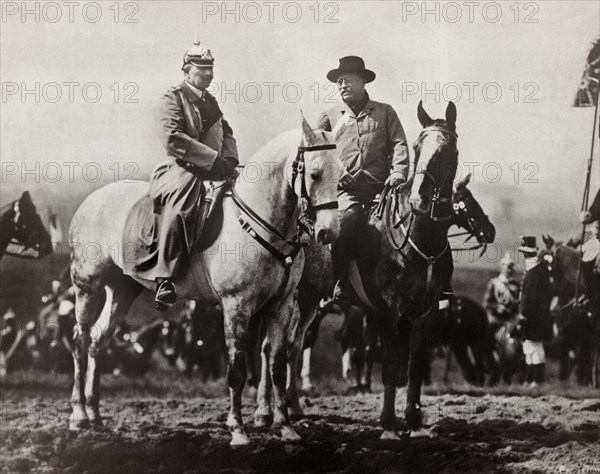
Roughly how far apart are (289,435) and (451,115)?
7.95ft

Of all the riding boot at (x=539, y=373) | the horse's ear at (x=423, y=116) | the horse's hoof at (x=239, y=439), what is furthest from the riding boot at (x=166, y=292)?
the riding boot at (x=539, y=373)

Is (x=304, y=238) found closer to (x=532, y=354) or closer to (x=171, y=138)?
(x=171, y=138)

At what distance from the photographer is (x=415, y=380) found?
5.78 metres

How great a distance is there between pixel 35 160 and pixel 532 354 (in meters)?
3.97

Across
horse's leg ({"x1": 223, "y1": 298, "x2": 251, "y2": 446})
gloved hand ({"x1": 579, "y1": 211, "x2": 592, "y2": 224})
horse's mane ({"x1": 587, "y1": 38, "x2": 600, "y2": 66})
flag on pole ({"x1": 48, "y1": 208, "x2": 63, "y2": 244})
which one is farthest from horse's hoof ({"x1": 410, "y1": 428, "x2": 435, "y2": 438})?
horse's mane ({"x1": 587, "y1": 38, "x2": 600, "y2": 66})

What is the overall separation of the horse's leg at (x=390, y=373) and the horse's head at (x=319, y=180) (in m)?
1.04

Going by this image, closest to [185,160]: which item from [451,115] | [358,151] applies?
[358,151]

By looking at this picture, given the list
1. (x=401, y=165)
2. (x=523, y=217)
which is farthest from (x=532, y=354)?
(x=401, y=165)

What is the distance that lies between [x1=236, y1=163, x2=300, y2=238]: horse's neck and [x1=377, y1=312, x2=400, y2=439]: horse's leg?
105cm

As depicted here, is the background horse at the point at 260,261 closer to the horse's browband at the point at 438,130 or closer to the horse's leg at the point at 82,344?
the horse's leg at the point at 82,344

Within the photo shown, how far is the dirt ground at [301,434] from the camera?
5629 mm

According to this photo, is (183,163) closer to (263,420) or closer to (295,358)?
(295,358)

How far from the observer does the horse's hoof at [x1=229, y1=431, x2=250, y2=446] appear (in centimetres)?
550

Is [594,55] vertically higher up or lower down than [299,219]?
higher up
